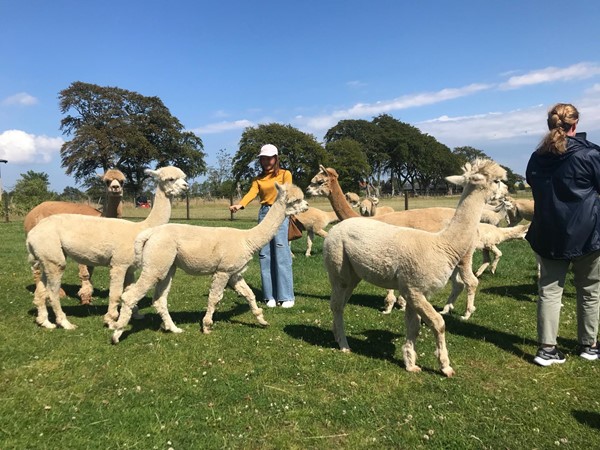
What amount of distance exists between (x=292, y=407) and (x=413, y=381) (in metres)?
1.26

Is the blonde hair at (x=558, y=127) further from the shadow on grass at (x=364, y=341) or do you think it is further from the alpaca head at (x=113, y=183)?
the alpaca head at (x=113, y=183)

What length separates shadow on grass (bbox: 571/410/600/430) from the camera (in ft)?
10.8

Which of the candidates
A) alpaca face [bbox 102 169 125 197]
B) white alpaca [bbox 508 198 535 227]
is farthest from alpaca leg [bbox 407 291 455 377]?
white alpaca [bbox 508 198 535 227]

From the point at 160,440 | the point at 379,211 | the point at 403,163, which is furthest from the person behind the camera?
the point at 403,163

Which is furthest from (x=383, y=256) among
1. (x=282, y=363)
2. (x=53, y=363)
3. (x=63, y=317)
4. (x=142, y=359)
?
(x=63, y=317)

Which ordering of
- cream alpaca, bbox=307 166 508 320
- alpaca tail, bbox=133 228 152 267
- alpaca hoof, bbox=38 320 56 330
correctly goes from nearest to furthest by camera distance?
1. alpaca tail, bbox=133 228 152 267
2. alpaca hoof, bbox=38 320 56 330
3. cream alpaca, bbox=307 166 508 320

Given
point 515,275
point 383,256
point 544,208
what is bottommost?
point 515,275

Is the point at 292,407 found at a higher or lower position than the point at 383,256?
lower

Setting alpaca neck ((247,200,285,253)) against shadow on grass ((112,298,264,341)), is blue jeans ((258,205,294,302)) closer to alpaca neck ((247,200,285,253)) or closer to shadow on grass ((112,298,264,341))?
shadow on grass ((112,298,264,341))

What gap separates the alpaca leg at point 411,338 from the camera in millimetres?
4281

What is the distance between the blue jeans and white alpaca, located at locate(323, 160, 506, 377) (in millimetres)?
2482

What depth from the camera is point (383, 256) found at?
14.2 ft

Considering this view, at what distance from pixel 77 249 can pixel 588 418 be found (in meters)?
5.88

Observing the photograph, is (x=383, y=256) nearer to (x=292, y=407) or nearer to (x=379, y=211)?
(x=292, y=407)
